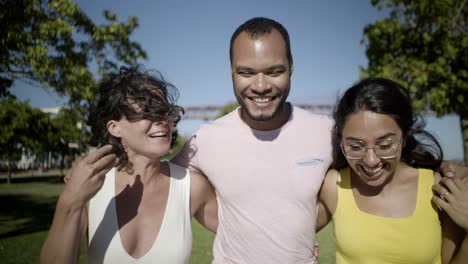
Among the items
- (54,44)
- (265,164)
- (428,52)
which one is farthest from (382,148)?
(428,52)

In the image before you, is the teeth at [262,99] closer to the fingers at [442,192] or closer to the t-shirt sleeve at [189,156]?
the t-shirt sleeve at [189,156]

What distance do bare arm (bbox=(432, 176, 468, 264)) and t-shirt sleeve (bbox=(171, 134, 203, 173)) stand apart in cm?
200

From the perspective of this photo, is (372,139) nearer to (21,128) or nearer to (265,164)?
(265,164)

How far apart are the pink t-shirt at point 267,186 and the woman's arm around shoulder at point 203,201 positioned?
93 millimetres

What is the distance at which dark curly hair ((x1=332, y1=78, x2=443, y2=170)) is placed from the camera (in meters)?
2.67

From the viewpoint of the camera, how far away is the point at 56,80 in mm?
7641

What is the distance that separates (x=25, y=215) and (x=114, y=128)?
12.1 m

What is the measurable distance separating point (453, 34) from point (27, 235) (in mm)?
13979

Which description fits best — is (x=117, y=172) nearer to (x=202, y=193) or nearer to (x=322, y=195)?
(x=202, y=193)

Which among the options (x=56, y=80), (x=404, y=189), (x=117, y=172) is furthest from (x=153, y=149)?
(x=56, y=80)

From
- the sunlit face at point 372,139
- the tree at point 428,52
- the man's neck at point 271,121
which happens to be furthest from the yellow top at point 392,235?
the tree at point 428,52

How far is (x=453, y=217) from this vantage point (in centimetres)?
243

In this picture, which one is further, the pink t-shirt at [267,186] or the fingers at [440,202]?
the pink t-shirt at [267,186]

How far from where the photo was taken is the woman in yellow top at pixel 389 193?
2.52m
